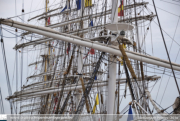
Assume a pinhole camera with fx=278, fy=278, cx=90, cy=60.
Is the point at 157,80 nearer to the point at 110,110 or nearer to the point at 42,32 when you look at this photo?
the point at 110,110

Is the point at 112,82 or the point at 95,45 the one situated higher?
the point at 95,45

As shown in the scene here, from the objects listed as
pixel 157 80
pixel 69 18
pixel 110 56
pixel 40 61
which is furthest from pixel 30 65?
pixel 110 56

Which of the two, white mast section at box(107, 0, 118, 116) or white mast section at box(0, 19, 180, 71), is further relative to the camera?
white mast section at box(107, 0, 118, 116)

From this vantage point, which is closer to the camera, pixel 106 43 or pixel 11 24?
pixel 11 24

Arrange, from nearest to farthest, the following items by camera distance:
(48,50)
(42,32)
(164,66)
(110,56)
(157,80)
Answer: (42,32)
(164,66)
(110,56)
(157,80)
(48,50)

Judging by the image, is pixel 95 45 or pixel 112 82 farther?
pixel 112 82

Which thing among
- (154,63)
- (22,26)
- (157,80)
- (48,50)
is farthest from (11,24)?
(48,50)

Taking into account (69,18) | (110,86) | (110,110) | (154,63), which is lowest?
(110,110)

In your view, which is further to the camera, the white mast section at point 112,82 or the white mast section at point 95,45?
the white mast section at point 112,82

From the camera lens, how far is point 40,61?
1342 inches

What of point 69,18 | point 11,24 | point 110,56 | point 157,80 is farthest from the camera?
point 69,18

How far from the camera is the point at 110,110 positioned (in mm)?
11648

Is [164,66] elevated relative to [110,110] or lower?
elevated

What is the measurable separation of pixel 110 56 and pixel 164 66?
2.42 m
